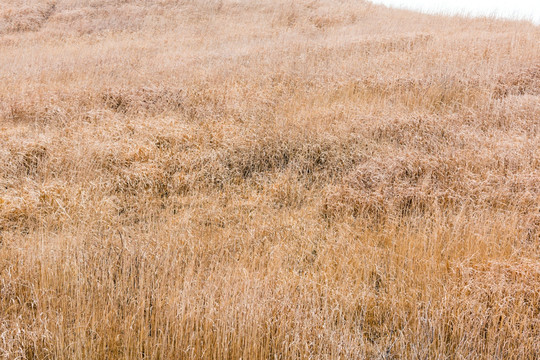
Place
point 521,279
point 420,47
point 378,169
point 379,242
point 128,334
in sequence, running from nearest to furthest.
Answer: point 128,334 → point 521,279 → point 379,242 → point 378,169 → point 420,47

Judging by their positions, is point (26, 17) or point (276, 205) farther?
point (26, 17)

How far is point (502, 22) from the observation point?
47.0 feet

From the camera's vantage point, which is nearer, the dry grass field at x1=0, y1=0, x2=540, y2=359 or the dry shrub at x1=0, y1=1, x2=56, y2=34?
the dry grass field at x1=0, y1=0, x2=540, y2=359

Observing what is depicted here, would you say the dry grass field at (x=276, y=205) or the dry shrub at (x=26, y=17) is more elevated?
the dry shrub at (x=26, y=17)

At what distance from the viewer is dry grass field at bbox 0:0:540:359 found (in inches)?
102

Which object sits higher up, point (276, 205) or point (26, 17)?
point (26, 17)

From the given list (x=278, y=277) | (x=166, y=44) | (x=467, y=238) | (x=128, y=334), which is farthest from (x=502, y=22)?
(x=128, y=334)

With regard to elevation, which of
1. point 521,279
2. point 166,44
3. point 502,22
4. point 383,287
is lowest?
point 383,287

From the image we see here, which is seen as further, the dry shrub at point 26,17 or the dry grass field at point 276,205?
the dry shrub at point 26,17

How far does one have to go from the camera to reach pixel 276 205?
4.82 m

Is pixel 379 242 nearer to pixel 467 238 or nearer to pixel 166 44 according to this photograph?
pixel 467 238

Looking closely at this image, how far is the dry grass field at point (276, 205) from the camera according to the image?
2.58 m

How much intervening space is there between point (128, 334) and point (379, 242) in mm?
2587

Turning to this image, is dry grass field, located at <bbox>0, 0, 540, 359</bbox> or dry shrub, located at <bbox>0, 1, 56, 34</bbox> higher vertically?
dry shrub, located at <bbox>0, 1, 56, 34</bbox>
